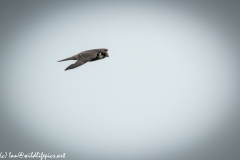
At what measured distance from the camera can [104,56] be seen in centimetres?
2236

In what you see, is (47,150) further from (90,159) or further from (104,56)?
(104,56)

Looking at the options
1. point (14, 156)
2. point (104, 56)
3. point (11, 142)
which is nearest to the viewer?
point (104, 56)

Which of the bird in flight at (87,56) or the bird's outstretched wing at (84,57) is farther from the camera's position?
the bird in flight at (87,56)

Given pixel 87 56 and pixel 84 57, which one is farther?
pixel 87 56

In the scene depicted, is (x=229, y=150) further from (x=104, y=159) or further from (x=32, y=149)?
(x=32, y=149)

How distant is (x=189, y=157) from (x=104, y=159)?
4281 cm

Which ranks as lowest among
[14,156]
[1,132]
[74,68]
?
[74,68]

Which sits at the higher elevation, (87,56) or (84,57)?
(87,56)

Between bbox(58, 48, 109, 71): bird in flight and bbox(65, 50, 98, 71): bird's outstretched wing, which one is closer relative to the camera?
bbox(65, 50, 98, 71): bird's outstretched wing

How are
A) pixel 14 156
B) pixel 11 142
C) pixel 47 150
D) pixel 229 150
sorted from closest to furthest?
pixel 14 156 → pixel 11 142 → pixel 47 150 → pixel 229 150

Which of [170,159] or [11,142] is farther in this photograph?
[170,159]

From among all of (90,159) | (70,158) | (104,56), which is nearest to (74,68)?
(104,56)

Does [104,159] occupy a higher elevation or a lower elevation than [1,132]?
lower

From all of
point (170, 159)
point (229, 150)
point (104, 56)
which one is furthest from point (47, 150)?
point (104, 56)
